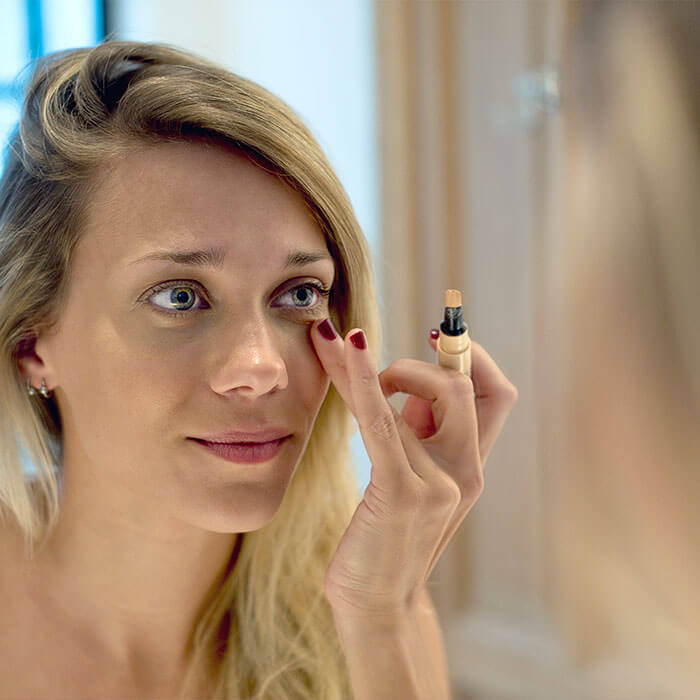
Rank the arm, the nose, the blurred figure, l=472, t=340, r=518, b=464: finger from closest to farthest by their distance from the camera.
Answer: the nose < the arm < l=472, t=340, r=518, b=464: finger < the blurred figure

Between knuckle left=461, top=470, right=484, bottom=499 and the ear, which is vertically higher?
the ear

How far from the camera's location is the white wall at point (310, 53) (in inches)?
95.7

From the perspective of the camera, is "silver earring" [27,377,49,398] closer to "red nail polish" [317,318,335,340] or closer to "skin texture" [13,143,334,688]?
"skin texture" [13,143,334,688]

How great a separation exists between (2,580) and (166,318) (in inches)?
17.5

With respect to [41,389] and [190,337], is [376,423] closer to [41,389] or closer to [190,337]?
[190,337]

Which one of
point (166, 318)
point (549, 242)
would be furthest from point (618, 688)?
point (166, 318)

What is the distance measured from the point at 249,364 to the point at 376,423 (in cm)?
15

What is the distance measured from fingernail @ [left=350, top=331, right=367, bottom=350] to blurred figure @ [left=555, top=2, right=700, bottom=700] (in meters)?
1.08

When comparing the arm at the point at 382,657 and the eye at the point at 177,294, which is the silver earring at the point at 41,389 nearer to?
the eye at the point at 177,294

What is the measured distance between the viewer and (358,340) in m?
0.94

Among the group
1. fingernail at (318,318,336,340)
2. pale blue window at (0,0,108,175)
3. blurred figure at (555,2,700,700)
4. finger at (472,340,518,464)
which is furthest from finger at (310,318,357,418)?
pale blue window at (0,0,108,175)

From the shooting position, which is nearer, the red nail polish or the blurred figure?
the red nail polish

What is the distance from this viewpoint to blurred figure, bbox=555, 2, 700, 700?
70.7 inches

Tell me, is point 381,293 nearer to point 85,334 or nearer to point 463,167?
point 463,167
